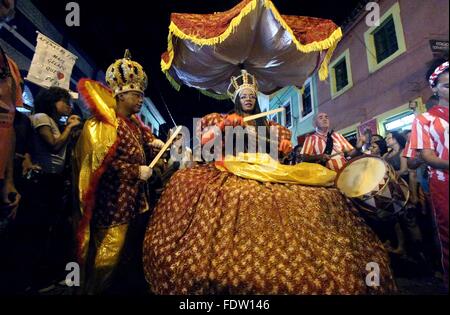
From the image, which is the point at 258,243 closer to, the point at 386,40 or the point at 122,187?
the point at 122,187

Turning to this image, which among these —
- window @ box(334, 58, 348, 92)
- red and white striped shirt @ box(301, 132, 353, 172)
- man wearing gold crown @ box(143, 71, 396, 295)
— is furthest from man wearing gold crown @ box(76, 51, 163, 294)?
window @ box(334, 58, 348, 92)

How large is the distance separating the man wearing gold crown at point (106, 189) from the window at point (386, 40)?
2597mm

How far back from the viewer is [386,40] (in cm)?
235

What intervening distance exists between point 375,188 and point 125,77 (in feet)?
8.86

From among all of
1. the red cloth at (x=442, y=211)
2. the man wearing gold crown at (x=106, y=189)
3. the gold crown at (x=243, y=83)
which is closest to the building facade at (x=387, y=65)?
the red cloth at (x=442, y=211)

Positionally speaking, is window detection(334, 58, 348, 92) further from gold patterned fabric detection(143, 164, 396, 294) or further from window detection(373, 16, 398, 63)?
gold patterned fabric detection(143, 164, 396, 294)

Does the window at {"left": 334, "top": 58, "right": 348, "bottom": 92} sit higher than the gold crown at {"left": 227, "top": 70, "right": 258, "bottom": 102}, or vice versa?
the window at {"left": 334, "top": 58, "right": 348, "bottom": 92}

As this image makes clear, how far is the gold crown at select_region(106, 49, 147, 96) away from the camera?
2.36 metres

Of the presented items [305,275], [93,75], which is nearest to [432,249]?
[305,275]

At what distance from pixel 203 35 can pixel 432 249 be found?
280cm

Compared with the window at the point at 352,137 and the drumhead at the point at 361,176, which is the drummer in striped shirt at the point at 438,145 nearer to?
the drumhead at the point at 361,176

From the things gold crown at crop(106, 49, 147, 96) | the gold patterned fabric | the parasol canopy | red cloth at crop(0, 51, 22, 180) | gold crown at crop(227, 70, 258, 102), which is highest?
the parasol canopy

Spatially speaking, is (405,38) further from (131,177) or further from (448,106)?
(131,177)

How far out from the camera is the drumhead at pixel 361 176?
6.00ft
